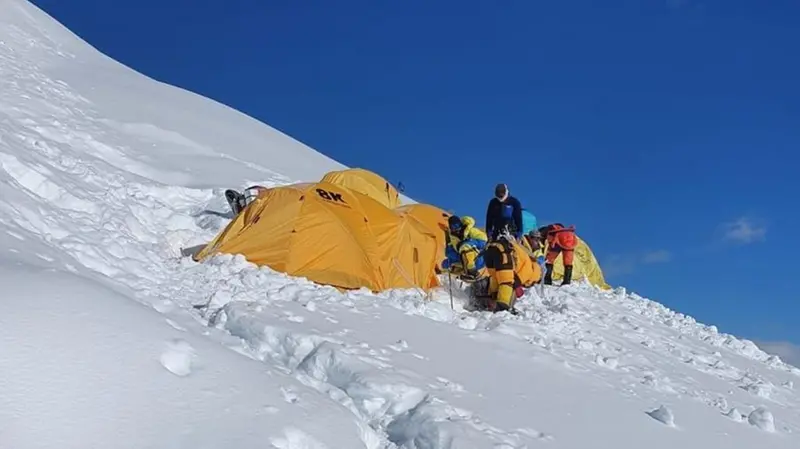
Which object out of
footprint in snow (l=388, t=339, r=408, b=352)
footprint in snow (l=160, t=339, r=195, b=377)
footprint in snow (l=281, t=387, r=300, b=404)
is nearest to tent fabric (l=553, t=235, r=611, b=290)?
footprint in snow (l=388, t=339, r=408, b=352)

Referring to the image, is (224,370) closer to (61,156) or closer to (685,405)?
(685,405)

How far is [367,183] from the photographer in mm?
14016

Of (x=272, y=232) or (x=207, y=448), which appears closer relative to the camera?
(x=207, y=448)

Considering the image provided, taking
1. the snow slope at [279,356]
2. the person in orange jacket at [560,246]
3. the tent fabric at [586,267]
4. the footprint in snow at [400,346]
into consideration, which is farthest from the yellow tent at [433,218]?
the footprint in snow at [400,346]

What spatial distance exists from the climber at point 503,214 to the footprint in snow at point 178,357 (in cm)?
772

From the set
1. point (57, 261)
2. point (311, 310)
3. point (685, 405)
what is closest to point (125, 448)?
point (57, 261)

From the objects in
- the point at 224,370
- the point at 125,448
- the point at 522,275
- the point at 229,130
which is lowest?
the point at 125,448

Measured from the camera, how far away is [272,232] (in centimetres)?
905

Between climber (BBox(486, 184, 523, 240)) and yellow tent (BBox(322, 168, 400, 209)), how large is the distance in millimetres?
2442

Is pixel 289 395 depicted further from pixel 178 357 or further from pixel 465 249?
pixel 465 249

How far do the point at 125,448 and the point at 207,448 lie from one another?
41 cm

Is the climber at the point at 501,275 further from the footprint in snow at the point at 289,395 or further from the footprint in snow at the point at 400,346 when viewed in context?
the footprint in snow at the point at 289,395

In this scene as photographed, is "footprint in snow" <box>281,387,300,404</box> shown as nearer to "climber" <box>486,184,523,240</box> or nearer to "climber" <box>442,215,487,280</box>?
"climber" <box>442,215,487,280</box>

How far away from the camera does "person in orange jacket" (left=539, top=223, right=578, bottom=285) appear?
13.6m
